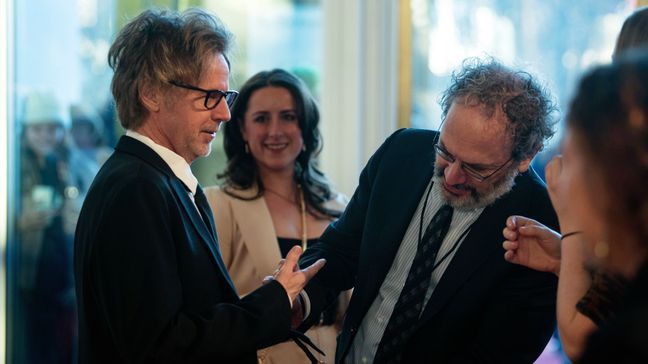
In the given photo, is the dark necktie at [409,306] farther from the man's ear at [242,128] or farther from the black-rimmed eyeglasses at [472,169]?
the man's ear at [242,128]

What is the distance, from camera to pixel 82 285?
1.73 meters

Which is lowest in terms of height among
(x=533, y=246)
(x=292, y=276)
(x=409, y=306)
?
(x=409, y=306)

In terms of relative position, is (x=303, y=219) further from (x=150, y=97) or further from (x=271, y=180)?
(x=150, y=97)

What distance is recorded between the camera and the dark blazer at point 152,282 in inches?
65.3

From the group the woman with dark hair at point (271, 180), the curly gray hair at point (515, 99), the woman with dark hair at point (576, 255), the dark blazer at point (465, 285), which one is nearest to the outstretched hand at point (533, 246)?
the woman with dark hair at point (576, 255)

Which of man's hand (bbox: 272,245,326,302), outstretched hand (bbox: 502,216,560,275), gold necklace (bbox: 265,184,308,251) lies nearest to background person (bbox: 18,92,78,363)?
gold necklace (bbox: 265,184,308,251)

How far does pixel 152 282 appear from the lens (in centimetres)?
166

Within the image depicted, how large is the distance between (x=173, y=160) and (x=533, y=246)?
0.89 m

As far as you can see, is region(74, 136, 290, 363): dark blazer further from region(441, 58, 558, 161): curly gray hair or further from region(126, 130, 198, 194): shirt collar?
region(441, 58, 558, 161): curly gray hair

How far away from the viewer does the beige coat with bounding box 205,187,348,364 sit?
2.73 m

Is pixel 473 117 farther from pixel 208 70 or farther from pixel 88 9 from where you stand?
pixel 88 9

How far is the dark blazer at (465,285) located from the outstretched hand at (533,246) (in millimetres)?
156

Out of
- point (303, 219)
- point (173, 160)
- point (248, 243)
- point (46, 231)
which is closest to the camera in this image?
point (173, 160)

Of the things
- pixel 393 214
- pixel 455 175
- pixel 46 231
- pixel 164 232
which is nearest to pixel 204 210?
pixel 164 232
